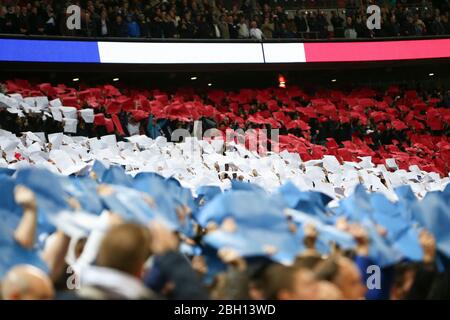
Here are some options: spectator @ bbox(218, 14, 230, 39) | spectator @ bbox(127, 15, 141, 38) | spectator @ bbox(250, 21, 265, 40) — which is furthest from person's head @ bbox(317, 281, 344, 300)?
spectator @ bbox(250, 21, 265, 40)

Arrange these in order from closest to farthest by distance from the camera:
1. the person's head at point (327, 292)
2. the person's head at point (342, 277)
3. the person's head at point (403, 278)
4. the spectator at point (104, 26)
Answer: the person's head at point (327, 292) < the person's head at point (342, 277) < the person's head at point (403, 278) < the spectator at point (104, 26)

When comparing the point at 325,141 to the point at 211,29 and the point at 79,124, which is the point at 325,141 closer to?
the point at 211,29

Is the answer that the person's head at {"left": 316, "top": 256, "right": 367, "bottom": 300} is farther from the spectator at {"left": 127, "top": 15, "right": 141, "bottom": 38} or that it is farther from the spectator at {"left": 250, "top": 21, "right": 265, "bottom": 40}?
the spectator at {"left": 250, "top": 21, "right": 265, "bottom": 40}

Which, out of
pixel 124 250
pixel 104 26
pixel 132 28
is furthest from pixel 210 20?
pixel 124 250

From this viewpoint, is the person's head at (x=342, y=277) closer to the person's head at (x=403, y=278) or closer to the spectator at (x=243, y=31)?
the person's head at (x=403, y=278)

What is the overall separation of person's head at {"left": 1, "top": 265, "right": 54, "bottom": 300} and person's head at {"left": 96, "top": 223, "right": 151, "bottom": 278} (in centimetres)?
29

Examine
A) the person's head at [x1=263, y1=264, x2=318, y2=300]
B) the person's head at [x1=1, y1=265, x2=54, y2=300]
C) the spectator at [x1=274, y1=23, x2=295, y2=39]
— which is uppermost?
the person's head at [x1=1, y1=265, x2=54, y2=300]

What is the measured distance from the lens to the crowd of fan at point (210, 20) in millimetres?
15469

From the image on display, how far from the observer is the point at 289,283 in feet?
10.3

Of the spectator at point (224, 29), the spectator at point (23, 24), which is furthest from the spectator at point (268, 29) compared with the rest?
the spectator at point (23, 24)

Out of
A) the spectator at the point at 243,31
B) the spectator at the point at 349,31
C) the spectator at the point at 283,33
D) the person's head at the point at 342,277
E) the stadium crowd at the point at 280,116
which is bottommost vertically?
the stadium crowd at the point at 280,116

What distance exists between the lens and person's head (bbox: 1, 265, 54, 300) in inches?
119

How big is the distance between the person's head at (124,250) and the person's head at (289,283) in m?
0.58

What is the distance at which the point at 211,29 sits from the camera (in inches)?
675
